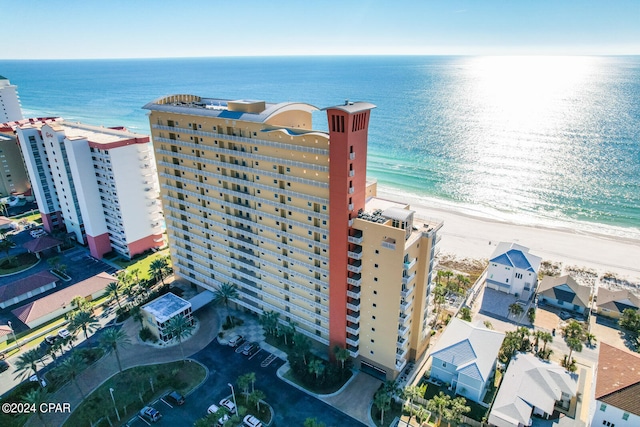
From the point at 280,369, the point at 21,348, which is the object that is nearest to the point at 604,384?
A: the point at 280,369

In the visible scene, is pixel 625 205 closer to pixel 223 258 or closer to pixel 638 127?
pixel 638 127

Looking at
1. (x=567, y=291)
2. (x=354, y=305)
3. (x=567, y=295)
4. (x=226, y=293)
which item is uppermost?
(x=354, y=305)

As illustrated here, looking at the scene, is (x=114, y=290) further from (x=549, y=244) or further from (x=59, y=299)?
A: (x=549, y=244)

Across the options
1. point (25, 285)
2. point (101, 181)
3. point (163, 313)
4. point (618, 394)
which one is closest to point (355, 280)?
point (163, 313)

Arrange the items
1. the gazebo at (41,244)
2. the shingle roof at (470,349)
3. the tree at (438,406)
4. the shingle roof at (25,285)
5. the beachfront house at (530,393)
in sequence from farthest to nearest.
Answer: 1. the gazebo at (41,244)
2. the shingle roof at (25,285)
3. the shingle roof at (470,349)
4. the beachfront house at (530,393)
5. the tree at (438,406)

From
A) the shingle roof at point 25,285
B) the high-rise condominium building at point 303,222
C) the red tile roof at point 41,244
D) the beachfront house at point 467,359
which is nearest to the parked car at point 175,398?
the high-rise condominium building at point 303,222

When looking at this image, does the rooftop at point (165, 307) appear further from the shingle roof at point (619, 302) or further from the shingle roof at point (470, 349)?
the shingle roof at point (619, 302)
